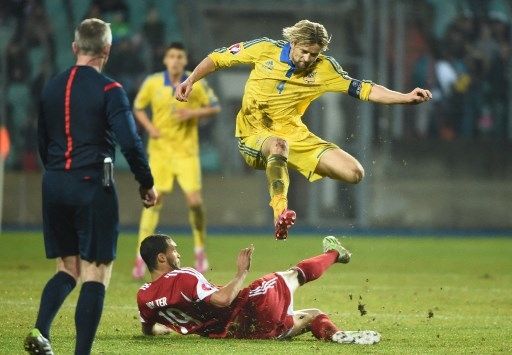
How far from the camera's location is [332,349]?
7.73 meters

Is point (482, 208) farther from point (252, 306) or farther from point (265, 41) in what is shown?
point (252, 306)

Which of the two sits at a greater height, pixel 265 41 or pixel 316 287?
pixel 265 41

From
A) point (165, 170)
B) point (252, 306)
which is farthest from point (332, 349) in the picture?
point (165, 170)

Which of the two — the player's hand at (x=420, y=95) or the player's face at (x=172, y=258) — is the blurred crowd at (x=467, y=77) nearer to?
the player's hand at (x=420, y=95)

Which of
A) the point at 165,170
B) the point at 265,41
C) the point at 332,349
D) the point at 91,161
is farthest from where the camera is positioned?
the point at 165,170

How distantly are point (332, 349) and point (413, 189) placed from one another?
14.0 m

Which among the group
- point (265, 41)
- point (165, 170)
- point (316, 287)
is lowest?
point (316, 287)

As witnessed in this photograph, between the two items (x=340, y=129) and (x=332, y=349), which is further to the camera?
(x=340, y=129)

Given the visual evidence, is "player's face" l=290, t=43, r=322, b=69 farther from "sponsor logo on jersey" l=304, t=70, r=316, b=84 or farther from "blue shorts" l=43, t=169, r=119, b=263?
"blue shorts" l=43, t=169, r=119, b=263

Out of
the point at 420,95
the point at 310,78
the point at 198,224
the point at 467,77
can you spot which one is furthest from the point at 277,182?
the point at 467,77

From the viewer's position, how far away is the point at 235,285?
301 inches

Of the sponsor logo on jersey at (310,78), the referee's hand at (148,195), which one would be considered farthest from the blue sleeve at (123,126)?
the sponsor logo on jersey at (310,78)

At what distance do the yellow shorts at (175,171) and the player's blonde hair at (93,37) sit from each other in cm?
680

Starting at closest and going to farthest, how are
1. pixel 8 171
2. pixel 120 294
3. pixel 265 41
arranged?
1. pixel 265 41
2. pixel 120 294
3. pixel 8 171
